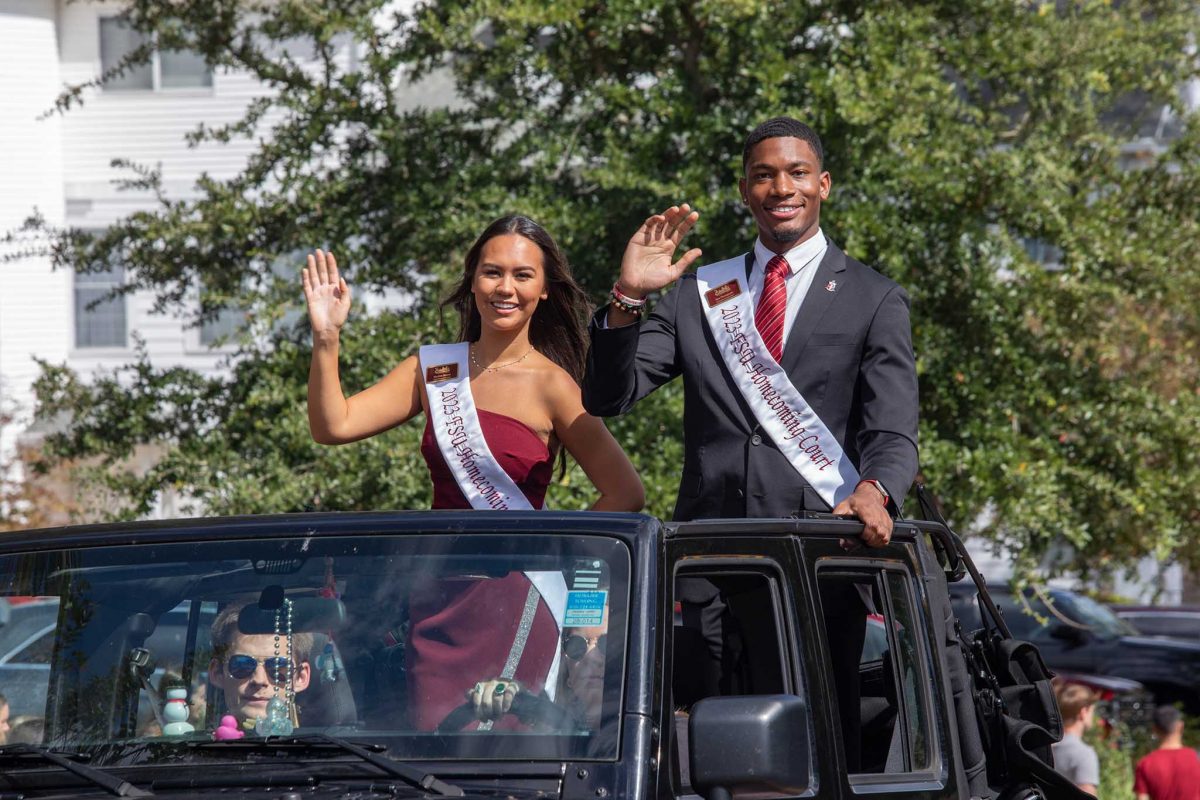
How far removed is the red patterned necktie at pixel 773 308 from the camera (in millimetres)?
4078

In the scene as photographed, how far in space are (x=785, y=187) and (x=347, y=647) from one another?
1771 millimetres

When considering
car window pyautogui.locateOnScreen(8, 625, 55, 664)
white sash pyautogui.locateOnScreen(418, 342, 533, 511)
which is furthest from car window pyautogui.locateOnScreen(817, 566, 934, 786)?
car window pyautogui.locateOnScreen(8, 625, 55, 664)

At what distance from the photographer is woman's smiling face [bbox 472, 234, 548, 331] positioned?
4.49 m

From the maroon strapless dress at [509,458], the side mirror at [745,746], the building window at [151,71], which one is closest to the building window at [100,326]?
the building window at [151,71]

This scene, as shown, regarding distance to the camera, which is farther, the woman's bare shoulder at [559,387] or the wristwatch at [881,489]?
the woman's bare shoulder at [559,387]

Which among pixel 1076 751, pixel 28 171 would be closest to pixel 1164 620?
pixel 1076 751

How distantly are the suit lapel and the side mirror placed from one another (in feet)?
4.66

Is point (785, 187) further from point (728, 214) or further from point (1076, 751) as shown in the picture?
point (1076, 751)

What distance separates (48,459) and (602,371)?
6.72m

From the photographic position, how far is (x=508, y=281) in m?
4.50

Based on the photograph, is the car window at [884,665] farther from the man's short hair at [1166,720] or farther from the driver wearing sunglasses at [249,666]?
the man's short hair at [1166,720]

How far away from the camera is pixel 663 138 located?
8.88 meters

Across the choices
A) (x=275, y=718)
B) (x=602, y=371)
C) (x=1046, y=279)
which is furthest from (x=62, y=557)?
(x=1046, y=279)

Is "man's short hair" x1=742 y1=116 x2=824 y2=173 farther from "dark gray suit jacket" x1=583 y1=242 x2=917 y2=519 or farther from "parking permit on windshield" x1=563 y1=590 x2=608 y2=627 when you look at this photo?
"parking permit on windshield" x1=563 y1=590 x2=608 y2=627
